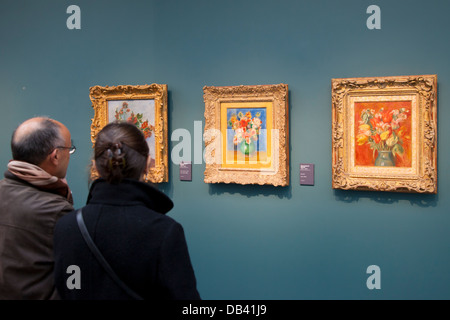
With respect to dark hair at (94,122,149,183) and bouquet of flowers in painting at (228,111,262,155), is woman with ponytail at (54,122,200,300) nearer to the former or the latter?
dark hair at (94,122,149,183)

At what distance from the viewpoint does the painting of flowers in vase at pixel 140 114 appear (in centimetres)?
397

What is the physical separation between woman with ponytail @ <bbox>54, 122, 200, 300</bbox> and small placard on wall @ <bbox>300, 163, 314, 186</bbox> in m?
1.94

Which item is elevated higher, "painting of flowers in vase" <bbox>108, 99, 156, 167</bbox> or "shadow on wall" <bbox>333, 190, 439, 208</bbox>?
"painting of flowers in vase" <bbox>108, 99, 156, 167</bbox>

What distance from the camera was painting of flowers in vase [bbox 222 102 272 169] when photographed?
11.8ft

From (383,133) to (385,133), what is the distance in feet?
0.05

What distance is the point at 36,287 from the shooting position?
6.68 ft

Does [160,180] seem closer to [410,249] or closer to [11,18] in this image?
[410,249]

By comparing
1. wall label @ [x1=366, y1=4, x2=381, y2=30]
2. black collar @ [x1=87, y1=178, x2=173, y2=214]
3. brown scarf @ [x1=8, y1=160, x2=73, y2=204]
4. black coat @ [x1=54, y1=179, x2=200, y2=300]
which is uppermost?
wall label @ [x1=366, y1=4, x2=381, y2=30]

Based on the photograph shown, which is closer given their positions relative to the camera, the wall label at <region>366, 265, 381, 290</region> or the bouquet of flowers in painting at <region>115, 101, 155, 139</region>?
the wall label at <region>366, 265, 381, 290</region>

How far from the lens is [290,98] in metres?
3.58

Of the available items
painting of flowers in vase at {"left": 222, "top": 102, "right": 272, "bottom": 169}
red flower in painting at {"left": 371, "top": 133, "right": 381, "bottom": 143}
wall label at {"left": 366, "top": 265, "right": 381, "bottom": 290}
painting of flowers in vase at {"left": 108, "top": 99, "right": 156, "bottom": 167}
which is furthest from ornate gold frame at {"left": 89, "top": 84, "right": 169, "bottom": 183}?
wall label at {"left": 366, "top": 265, "right": 381, "bottom": 290}

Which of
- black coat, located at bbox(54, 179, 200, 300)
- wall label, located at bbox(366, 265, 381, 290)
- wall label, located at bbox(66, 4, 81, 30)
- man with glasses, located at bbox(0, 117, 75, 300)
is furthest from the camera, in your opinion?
wall label, located at bbox(66, 4, 81, 30)

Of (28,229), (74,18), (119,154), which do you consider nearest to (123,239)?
(119,154)

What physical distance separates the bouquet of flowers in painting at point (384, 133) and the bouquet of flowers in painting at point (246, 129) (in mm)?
833
